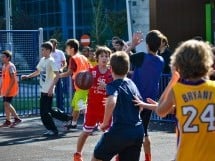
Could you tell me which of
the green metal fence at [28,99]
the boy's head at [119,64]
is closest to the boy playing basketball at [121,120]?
the boy's head at [119,64]

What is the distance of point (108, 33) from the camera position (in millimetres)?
35188

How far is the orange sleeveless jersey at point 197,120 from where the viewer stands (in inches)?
183

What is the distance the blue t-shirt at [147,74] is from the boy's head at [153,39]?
0.40ft

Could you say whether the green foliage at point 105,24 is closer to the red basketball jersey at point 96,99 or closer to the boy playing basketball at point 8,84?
the boy playing basketball at point 8,84

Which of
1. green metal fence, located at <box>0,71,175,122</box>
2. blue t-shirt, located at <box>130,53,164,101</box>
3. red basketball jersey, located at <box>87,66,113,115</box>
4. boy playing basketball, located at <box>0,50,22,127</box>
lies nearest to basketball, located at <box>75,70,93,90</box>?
red basketball jersey, located at <box>87,66,113,115</box>

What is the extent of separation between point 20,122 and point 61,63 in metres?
2.47

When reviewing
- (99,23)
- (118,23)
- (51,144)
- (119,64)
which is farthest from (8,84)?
(99,23)

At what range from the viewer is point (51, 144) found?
422 inches

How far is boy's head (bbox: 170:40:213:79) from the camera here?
456cm

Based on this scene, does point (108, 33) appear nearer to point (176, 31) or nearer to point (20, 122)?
point (176, 31)

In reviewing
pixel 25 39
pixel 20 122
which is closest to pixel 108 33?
pixel 25 39

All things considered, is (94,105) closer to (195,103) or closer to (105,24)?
(195,103)

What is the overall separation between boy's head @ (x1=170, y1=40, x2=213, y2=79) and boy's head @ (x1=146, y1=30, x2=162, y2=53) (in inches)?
123

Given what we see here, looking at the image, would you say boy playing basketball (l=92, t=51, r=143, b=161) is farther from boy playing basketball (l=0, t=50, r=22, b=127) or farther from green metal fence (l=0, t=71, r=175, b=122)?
green metal fence (l=0, t=71, r=175, b=122)
